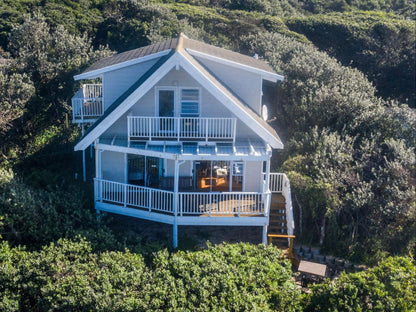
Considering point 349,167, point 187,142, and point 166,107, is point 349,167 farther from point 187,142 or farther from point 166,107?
point 166,107

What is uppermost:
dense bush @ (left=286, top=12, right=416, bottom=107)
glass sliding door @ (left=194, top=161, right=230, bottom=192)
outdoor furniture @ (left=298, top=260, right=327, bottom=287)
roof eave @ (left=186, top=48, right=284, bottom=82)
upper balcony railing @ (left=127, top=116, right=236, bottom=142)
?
dense bush @ (left=286, top=12, right=416, bottom=107)

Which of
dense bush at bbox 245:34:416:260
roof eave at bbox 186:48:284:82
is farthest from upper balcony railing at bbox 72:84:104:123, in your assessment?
dense bush at bbox 245:34:416:260

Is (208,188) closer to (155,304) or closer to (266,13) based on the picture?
(155,304)

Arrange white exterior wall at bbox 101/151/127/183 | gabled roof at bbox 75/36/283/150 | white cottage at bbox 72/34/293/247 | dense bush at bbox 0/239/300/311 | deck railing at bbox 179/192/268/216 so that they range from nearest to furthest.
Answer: dense bush at bbox 0/239/300/311 < gabled roof at bbox 75/36/283/150 < white cottage at bbox 72/34/293/247 < deck railing at bbox 179/192/268/216 < white exterior wall at bbox 101/151/127/183

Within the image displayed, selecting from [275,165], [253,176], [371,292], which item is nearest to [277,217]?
[253,176]

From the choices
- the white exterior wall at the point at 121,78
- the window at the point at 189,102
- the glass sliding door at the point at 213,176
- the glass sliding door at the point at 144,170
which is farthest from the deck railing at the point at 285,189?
the white exterior wall at the point at 121,78

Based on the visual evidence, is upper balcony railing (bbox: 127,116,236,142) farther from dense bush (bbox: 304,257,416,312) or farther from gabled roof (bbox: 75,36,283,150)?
dense bush (bbox: 304,257,416,312)
